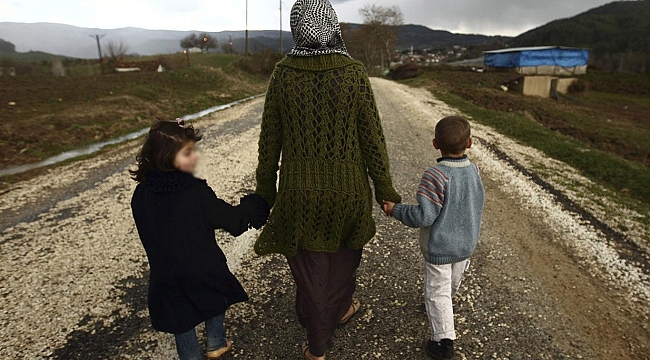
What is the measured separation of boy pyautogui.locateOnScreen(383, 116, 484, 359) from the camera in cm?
230

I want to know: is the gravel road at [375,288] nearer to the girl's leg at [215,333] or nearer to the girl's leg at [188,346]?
the girl's leg at [215,333]

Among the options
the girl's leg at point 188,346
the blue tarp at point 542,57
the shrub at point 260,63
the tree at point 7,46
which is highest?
the tree at point 7,46

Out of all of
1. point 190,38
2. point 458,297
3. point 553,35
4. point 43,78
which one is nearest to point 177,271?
point 458,297

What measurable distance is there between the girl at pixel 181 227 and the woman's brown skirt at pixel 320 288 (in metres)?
0.39

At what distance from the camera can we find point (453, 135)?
2.28 metres

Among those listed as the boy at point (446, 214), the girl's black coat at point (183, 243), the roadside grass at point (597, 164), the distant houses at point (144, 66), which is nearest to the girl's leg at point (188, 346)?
the girl's black coat at point (183, 243)

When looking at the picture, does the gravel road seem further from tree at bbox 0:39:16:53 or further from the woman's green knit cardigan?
tree at bbox 0:39:16:53

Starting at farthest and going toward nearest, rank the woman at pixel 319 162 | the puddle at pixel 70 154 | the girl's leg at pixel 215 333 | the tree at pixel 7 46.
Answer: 1. the tree at pixel 7 46
2. the puddle at pixel 70 154
3. the girl's leg at pixel 215 333
4. the woman at pixel 319 162

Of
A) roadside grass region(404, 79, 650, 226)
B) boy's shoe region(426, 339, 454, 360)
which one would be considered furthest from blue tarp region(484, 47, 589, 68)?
boy's shoe region(426, 339, 454, 360)

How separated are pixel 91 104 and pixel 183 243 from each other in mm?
14652

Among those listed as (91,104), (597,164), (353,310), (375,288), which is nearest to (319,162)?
(353,310)

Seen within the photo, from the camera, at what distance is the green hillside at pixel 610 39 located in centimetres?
5110

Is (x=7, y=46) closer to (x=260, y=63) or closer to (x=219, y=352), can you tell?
(x=260, y=63)

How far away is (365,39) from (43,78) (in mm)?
42782
